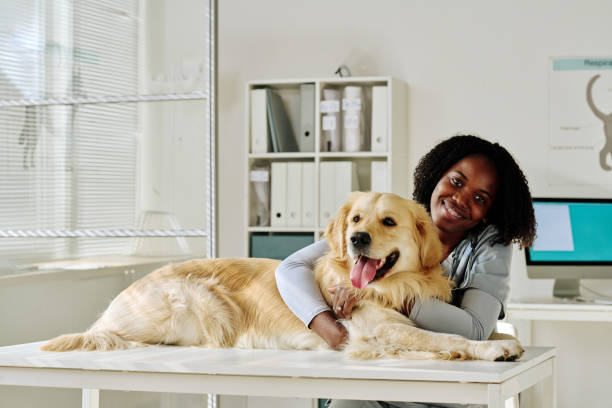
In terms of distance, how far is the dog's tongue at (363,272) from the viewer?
150 cm

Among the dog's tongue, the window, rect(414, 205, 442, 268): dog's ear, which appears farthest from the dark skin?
the window

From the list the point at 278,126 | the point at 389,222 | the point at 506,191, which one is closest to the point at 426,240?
the point at 389,222

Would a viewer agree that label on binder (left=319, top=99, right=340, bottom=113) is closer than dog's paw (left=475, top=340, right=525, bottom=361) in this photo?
No

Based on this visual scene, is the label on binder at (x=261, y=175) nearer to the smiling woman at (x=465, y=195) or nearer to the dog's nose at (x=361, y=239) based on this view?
the smiling woman at (x=465, y=195)

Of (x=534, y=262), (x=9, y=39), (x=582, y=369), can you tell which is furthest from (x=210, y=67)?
(x=582, y=369)

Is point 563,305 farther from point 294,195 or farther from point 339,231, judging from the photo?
point 339,231

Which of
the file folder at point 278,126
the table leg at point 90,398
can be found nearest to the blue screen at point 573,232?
the file folder at point 278,126

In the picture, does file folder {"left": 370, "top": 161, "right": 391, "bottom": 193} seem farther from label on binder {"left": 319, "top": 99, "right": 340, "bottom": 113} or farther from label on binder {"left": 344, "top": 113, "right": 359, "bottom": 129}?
label on binder {"left": 319, "top": 99, "right": 340, "bottom": 113}

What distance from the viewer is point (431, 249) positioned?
5.09 feet

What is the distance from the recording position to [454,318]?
4.79 ft

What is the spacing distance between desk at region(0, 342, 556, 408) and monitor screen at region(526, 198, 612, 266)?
84.8 inches

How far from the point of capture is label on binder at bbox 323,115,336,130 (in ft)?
12.2

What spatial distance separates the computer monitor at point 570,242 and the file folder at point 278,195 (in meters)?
1.25

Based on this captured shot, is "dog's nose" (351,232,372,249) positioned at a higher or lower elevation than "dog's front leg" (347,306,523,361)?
higher
